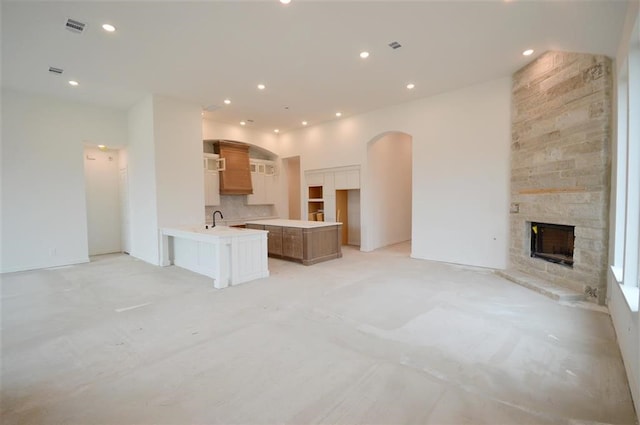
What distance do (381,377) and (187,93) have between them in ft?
19.7

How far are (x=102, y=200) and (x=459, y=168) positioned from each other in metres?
8.47

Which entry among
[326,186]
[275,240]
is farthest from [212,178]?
[326,186]

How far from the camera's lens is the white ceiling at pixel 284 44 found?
3.24 m

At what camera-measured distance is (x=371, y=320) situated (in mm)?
3223

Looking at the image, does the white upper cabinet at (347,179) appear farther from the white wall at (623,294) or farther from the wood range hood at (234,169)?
the white wall at (623,294)

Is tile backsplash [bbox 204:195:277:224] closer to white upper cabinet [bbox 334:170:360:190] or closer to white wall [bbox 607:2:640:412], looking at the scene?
white upper cabinet [bbox 334:170:360:190]

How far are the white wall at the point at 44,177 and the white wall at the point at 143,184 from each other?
755 mm

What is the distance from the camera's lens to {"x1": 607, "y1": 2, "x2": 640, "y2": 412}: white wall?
6.45 ft

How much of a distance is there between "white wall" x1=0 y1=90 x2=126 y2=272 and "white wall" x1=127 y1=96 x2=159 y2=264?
0.76 meters

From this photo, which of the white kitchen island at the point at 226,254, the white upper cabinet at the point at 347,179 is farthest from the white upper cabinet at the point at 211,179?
the white upper cabinet at the point at 347,179

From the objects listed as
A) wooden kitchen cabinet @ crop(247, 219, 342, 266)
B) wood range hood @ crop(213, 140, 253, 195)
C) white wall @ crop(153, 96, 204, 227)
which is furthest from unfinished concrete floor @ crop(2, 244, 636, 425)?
wood range hood @ crop(213, 140, 253, 195)

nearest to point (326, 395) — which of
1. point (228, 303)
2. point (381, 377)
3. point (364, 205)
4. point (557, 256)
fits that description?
point (381, 377)

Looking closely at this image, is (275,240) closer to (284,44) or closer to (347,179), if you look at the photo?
(347,179)

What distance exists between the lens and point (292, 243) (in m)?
6.30
